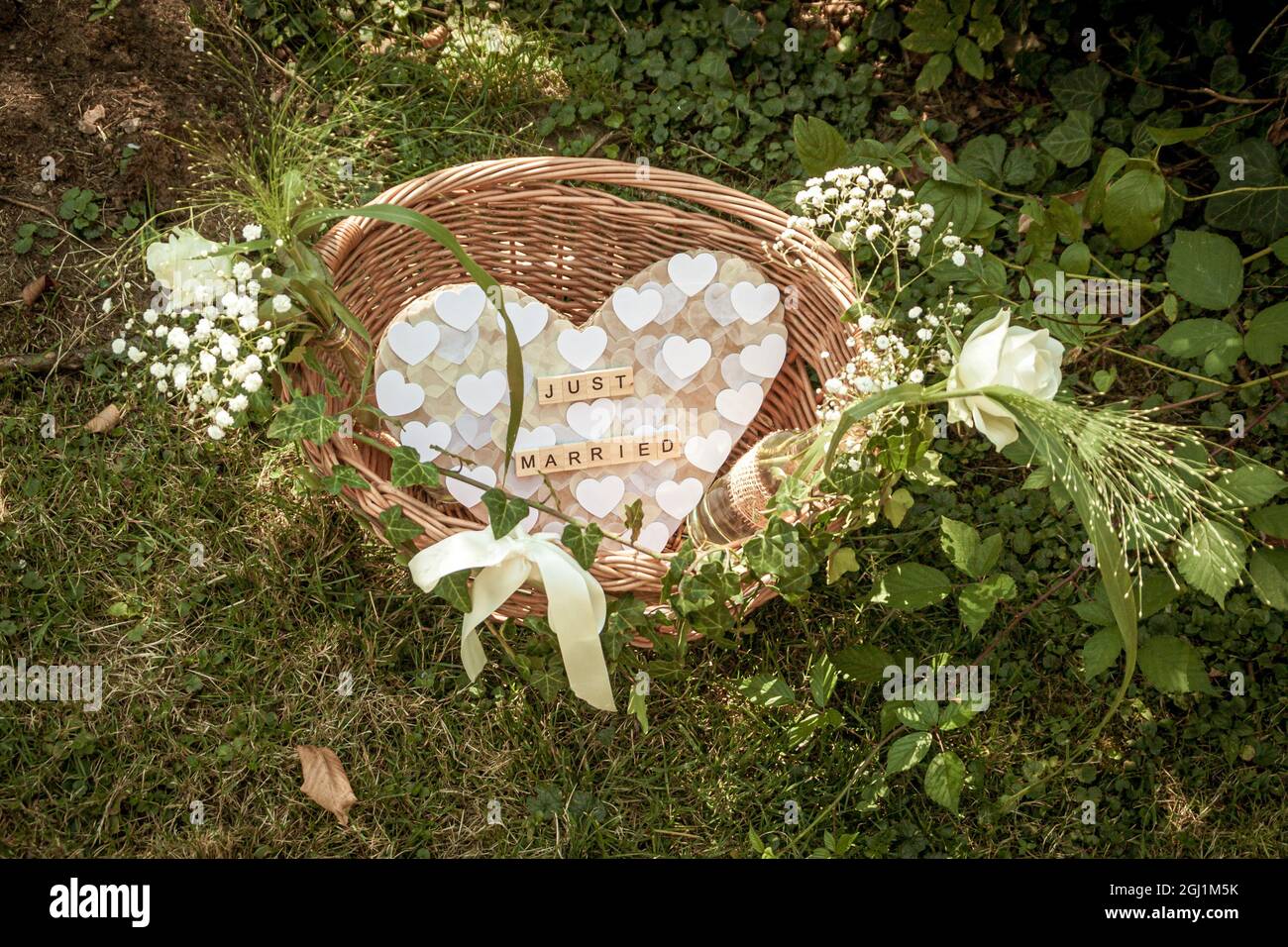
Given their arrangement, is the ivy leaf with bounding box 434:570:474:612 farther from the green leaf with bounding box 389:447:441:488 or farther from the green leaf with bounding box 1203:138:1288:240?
the green leaf with bounding box 1203:138:1288:240

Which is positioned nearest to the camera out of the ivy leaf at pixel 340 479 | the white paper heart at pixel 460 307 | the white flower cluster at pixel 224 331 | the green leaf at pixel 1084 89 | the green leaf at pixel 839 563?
the white flower cluster at pixel 224 331

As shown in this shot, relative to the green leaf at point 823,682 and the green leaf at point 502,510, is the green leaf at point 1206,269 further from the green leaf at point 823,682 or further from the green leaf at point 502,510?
the green leaf at point 502,510

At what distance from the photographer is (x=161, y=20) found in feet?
7.50

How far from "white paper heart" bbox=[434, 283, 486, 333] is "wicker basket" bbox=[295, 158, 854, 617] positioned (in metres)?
0.11

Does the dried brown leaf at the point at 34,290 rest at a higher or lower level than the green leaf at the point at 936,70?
lower

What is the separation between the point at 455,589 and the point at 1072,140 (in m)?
1.57

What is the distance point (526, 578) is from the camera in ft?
5.36

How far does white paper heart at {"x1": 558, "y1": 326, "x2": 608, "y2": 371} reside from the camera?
2.05m

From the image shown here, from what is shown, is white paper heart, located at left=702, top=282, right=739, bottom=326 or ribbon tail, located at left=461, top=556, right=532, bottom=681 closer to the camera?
ribbon tail, located at left=461, top=556, right=532, bottom=681

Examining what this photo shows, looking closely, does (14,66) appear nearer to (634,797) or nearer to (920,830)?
(634,797)

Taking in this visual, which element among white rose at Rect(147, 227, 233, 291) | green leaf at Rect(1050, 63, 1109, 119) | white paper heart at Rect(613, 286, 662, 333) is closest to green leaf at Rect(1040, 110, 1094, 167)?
green leaf at Rect(1050, 63, 1109, 119)

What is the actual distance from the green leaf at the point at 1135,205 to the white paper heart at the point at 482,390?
1.19m

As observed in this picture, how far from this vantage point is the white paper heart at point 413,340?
77.6 inches

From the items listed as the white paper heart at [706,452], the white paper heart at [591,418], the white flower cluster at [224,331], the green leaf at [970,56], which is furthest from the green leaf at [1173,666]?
the white flower cluster at [224,331]
